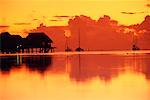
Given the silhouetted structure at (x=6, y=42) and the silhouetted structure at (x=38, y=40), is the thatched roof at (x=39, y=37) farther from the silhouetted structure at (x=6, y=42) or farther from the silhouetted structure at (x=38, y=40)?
the silhouetted structure at (x=6, y=42)

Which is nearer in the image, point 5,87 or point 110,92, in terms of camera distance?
point 110,92

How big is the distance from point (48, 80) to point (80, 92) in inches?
118

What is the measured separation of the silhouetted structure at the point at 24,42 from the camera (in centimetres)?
4988

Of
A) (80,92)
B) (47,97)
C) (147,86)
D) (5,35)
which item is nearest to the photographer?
(47,97)

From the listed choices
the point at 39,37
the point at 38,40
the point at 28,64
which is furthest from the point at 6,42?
the point at 28,64

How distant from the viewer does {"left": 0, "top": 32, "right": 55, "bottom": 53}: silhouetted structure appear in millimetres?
49875

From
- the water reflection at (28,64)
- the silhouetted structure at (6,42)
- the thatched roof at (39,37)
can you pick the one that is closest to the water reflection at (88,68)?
the water reflection at (28,64)

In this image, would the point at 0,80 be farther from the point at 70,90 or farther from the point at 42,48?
the point at 42,48

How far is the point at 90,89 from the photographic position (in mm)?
9422

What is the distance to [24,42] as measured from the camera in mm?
53594

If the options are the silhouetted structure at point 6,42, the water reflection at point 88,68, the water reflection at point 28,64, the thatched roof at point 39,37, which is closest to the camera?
the water reflection at point 88,68

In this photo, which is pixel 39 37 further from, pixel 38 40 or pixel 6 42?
pixel 6 42

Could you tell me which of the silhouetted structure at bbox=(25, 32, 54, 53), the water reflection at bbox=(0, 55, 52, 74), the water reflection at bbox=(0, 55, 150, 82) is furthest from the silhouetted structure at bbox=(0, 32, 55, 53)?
the water reflection at bbox=(0, 55, 150, 82)

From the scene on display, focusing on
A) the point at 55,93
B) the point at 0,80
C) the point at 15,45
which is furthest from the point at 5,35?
the point at 55,93
